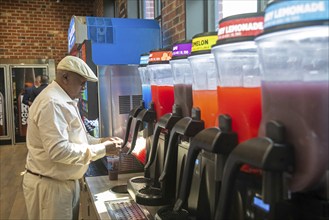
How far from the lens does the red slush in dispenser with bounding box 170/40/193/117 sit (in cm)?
133

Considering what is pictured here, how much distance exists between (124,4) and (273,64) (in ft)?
15.7

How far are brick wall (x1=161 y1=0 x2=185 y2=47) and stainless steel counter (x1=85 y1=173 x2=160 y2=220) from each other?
1.19 metres

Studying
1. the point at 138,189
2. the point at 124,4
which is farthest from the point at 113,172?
the point at 124,4

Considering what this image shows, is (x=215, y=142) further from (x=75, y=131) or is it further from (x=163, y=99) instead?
(x=75, y=131)

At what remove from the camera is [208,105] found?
113 centimetres

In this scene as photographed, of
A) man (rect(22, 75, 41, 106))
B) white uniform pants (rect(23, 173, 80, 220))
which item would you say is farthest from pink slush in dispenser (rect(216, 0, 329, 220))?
man (rect(22, 75, 41, 106))

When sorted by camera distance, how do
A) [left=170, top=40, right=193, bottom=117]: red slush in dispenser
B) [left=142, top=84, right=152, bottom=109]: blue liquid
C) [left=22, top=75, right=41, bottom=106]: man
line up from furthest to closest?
[left=22, top=75, right=41, bottom=106]: man < [left=142, top=84, right=152, bottom=109]: blue liquid < [left=170, top=40, right=193, bottom=117]: red slush in dispenser

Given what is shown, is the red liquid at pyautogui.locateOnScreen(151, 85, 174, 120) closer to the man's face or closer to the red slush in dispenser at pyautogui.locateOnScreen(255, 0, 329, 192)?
the red slush in dispenser at pyautogui.locateOnScreen(255, 0, 329, 192)

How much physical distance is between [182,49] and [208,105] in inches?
12.8

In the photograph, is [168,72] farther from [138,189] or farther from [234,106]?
[234,106]

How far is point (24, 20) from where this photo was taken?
830 cm

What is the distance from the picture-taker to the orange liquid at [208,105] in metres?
1.09

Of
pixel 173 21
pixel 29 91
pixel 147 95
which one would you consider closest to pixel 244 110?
pixel 147 95

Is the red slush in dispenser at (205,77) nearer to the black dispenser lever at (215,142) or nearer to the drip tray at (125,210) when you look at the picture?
the black dispenser lever at (215,142)
